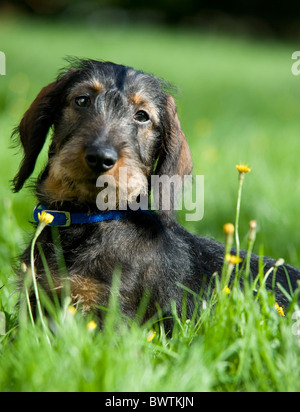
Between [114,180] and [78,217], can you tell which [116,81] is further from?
[78,217]

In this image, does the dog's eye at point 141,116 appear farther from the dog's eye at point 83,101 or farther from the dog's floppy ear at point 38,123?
the dog's floppy ear at point 38,123

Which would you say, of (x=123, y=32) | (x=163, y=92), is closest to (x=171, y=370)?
(x=163, y=92)

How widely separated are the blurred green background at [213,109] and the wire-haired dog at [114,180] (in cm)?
51

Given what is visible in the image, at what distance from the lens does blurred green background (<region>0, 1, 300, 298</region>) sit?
15.9 feet

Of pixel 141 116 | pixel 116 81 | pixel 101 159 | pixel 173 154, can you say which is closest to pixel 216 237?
pixel 173 154

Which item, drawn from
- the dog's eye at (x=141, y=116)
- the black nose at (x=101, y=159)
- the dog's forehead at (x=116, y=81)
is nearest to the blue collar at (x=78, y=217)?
the black nose at (x=101, y=159)

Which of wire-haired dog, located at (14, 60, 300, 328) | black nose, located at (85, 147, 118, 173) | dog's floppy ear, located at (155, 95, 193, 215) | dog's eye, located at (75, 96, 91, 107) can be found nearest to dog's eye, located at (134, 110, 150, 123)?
wire-haired dog, located at (14, 60, 300, 328)

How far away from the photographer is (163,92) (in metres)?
3.42

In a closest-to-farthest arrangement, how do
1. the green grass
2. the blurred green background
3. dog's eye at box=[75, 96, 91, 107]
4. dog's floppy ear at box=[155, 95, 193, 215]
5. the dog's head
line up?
the green grass, the dog's head, dog's eye at box=[75, 96, 91, 107], dog's floppy ear at box=[155, 95, 193, 215], the blurred green background

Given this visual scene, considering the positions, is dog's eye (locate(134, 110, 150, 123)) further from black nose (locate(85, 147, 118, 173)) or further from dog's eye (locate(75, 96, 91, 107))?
black nose (locate(85, 147, 118, 173))

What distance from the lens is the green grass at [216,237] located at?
79.8 inches

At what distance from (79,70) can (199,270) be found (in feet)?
4.62

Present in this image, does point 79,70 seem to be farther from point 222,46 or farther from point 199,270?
point 222,46

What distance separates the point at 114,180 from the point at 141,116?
2.15 ft
